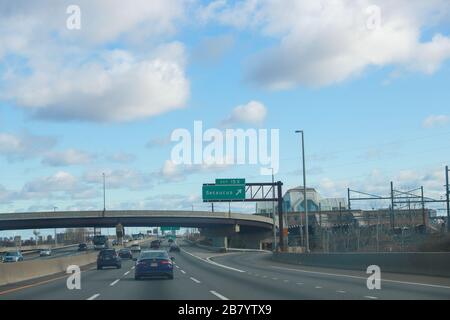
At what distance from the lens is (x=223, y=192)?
67.9m

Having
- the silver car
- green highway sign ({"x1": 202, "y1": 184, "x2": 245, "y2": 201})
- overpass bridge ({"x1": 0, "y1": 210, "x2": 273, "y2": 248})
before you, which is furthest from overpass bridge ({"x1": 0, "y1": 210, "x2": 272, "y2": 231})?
green highway sign ({"x1": 202, "y1": 184, "x2": 245, "y2": 201})

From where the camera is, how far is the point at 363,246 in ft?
240

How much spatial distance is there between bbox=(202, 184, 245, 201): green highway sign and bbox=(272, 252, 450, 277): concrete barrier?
1816 cm

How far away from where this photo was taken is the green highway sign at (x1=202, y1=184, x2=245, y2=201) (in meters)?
67.6

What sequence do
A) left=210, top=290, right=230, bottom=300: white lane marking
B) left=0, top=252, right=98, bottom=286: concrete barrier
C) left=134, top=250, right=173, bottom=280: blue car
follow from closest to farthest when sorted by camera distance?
left=210, top=290, right=230, bottom=300: white lane marking
left=134, top=250, right=173, bottom=280: blue car
left=0, top=252, right=98, bottom=286: concrete barrier

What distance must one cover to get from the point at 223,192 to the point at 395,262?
3396cm

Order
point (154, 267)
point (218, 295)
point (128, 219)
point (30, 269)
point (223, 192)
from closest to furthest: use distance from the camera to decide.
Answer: point (218, 295) → point (154, 267) → point (30, 269) → point (223, 192) → point (128, 219)

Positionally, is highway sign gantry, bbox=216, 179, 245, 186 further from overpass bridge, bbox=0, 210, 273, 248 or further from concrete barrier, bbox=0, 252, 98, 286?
overpass bridge, bbox=0, 210, 273, 248

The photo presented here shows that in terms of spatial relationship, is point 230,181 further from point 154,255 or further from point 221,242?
point 221,242

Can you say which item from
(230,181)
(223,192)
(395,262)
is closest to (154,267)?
(395,262)

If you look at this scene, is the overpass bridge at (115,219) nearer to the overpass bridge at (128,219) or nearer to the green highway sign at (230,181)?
the overpass bridge at (128,219)
